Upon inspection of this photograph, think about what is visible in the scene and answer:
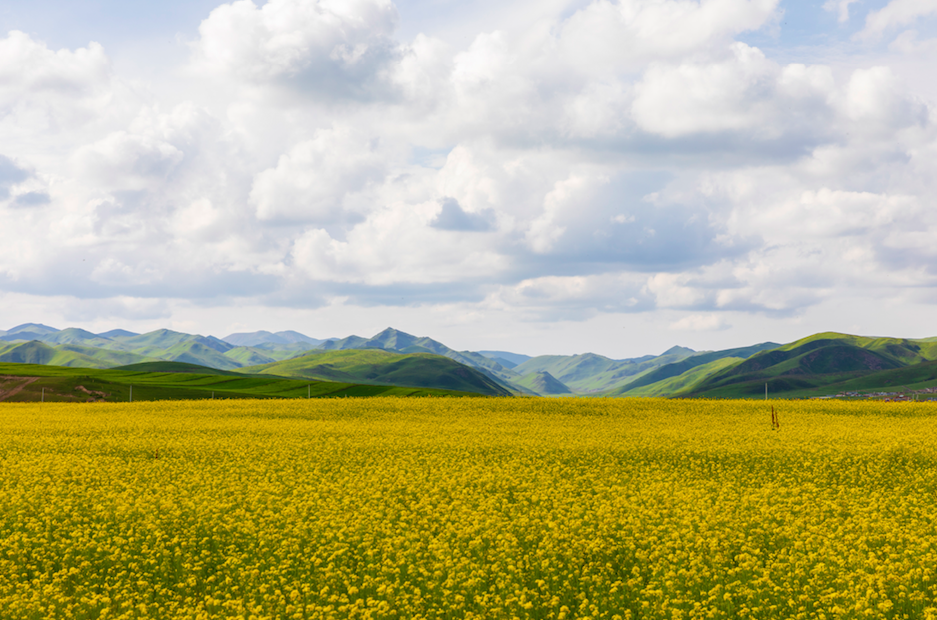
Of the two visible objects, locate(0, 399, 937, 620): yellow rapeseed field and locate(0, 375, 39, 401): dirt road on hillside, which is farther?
locate(0, 375, 39, 401): dirt road on hillside

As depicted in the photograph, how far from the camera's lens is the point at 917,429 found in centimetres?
4459

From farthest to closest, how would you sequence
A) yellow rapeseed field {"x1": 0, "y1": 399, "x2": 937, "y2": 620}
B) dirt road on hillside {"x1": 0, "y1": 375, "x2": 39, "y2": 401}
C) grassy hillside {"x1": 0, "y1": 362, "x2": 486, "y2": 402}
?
dirt road on hillside {"x1": 0, "y1": 375, "x2": 39, "y2": 401} → grassy hillside {"x1": 0, "y1": 362, "x2": 486, "y2": 402} → yellow rapeseed field {"x1": 0, "y1": 399, "x2": 937, "y2": 620}

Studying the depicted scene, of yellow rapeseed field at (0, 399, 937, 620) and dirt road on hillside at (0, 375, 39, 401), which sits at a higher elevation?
dirt road on hillside at (0, 375, 39, 401)

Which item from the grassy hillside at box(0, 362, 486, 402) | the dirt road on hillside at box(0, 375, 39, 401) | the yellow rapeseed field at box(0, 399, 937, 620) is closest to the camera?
the yellow rapeseed field at box(0, 399, 937, 620)

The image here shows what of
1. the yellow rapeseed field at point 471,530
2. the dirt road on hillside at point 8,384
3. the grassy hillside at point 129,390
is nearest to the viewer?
the yellow rapeseed field at point 471,530

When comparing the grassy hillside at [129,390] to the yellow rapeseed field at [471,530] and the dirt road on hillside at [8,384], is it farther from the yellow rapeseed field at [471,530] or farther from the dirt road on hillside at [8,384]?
the yellow rapeseed field at [471,530]

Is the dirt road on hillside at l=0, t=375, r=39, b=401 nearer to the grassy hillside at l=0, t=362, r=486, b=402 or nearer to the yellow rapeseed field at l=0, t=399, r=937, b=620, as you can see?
the grassy hillside at l=0, t=362, r=486, b=402

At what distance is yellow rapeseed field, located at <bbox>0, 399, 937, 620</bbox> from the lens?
45.8 feet

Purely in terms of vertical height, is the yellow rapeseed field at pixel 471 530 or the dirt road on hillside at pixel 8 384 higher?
the dirt road on hillside at pixel 8 384

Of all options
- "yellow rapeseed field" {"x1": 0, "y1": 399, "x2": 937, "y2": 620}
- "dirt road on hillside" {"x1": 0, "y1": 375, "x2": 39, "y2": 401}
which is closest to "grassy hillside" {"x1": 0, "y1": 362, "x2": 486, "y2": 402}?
"dirt road on hillside" {"x1": 0, "y1": 375, "x2": 39, "y2": 401}

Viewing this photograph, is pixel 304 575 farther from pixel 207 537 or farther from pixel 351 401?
pixel 351 401

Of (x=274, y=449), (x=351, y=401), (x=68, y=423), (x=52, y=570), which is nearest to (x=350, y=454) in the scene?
(x=274, y=449)

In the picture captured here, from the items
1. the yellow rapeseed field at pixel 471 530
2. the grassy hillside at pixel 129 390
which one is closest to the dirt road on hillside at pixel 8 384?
the grassy hillside at pixel 129 390

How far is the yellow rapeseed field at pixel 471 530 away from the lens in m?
14.0
